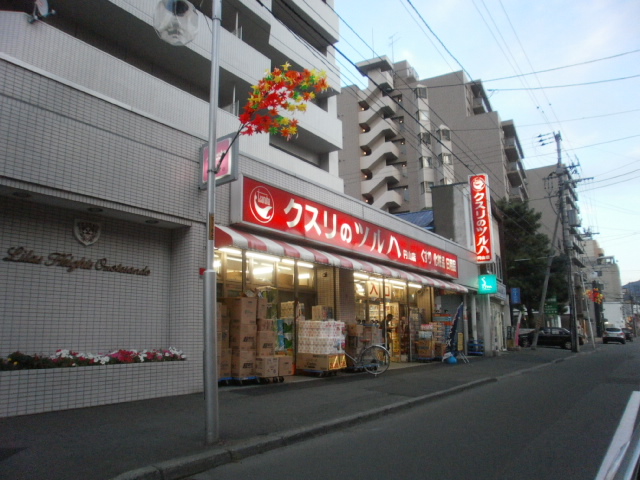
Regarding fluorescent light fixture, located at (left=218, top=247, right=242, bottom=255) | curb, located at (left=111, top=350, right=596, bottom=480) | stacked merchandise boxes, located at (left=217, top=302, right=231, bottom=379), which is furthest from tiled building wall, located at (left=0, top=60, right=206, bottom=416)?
curb, located at (left=111, top=350, right=596, bottom=480)

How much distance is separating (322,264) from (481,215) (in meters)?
13.7

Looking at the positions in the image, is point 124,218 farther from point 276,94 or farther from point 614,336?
point 614,336

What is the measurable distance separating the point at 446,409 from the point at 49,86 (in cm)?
879

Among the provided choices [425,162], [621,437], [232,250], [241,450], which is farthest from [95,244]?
[425,162]

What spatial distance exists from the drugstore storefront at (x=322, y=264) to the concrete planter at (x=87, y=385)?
2.55 m

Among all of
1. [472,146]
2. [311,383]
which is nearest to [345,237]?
[311,383]

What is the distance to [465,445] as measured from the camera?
602 centimetres

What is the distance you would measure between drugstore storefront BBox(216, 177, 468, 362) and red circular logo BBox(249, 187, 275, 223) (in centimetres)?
2

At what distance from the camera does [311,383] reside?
1093 centimetres

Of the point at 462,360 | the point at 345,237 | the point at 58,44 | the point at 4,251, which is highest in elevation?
the point at 58,44

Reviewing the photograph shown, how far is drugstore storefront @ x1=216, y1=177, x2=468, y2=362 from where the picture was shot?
10727mm

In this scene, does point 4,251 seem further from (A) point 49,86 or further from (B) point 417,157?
(B) point 417,157

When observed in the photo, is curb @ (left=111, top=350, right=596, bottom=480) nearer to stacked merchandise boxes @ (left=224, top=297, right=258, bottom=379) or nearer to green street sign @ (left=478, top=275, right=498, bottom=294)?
stacked merchandise boxes @ (left=224, top=297, right=258, bottom=379)

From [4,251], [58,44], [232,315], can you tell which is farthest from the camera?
[58,44]
